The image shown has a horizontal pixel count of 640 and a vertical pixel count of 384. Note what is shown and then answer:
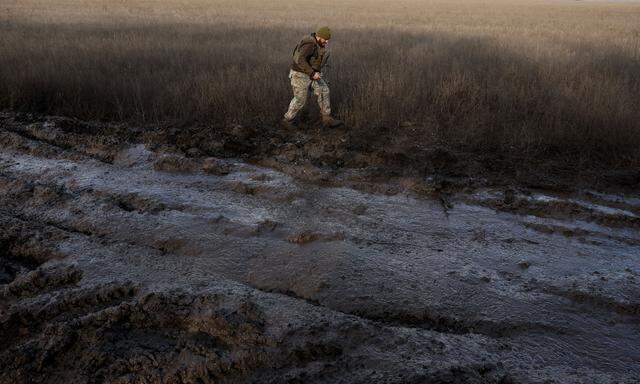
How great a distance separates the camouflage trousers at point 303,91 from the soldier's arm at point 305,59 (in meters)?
0.15

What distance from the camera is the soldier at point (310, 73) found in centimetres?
683

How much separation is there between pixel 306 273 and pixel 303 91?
410 cm

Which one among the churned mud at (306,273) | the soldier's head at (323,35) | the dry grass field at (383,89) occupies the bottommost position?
the churned mud at (306,273)

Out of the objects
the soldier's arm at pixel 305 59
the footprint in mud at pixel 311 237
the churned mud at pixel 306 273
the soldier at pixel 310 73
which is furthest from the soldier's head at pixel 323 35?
the footprint in mud at pixel 311 237

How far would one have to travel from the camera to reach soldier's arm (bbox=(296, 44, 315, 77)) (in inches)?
269

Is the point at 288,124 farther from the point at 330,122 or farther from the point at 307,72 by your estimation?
the point at 307,72

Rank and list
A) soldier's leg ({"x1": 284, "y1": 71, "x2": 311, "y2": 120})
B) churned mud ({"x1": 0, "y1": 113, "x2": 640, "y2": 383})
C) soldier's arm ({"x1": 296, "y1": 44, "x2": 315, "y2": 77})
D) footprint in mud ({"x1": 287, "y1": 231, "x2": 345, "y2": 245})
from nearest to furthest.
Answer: churned mud ({"x1": 0, "y1": 113, "x2": 640, "y2": 383})
footprint in mud ({"x1": 287, "y1": 231, "x2": 345, "y2": 245})
soldier's arm ({"x1": 296, "y1": 44, "x2": 315, "y2": 77})
soldier's leg ({"x1": 284, "y1": 71, "x2": 311, "y2": 120})

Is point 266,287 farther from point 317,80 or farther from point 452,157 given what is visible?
point 317,80

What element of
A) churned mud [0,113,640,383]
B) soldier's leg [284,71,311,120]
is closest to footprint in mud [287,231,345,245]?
churned mud [0,113,640,383]

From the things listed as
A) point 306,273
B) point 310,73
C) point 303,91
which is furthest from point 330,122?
point 306,273

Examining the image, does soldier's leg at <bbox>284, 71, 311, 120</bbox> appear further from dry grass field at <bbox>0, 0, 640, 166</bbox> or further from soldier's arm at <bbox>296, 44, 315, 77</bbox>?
dry grass field at <bbox>0, 0, 640, 166</bbox>

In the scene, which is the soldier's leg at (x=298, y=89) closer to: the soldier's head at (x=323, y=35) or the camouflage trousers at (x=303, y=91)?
the camouflage trousers at (x=303, y=91)

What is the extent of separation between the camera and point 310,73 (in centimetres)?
692

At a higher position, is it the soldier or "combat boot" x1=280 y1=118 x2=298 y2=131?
the soldier
